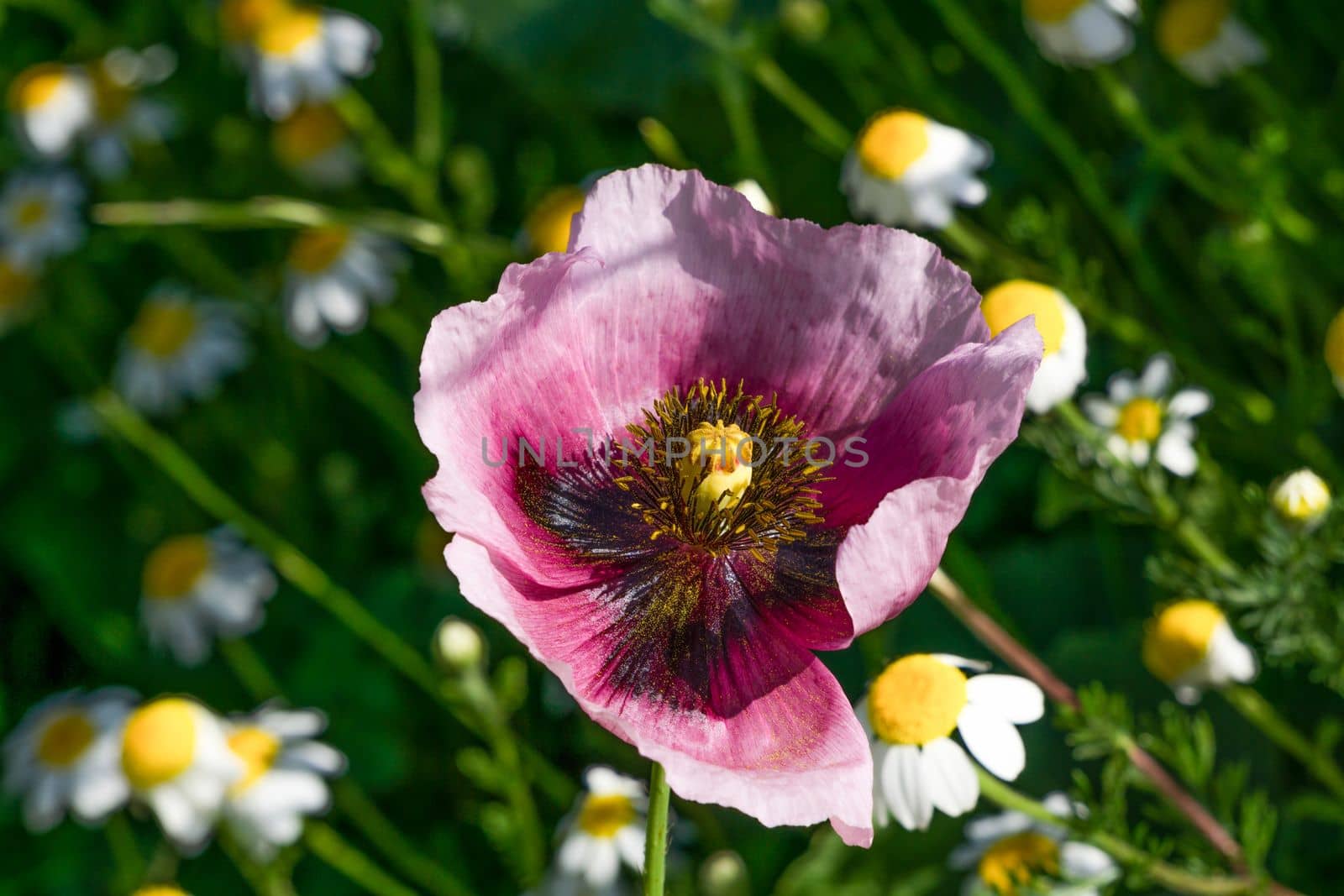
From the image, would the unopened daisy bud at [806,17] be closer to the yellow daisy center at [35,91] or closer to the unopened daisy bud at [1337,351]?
the unopened daisy bud at [1337,351]

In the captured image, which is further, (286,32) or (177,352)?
(177,352)

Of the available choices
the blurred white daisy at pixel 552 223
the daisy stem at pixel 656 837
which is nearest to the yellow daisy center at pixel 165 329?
the blurred white daisy at pixel 552 223

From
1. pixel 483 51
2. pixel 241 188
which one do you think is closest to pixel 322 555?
pixel 241 188

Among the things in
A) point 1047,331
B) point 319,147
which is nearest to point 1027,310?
point 1047,331

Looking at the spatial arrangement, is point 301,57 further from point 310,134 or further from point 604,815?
point 604,815

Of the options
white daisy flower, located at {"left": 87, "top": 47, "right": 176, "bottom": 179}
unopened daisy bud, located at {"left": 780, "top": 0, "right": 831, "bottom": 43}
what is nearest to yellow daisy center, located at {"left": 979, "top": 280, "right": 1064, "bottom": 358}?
unopened daisy bud, located at {"left": 780, "top": 0, "right": 831, "bottom": 43}
